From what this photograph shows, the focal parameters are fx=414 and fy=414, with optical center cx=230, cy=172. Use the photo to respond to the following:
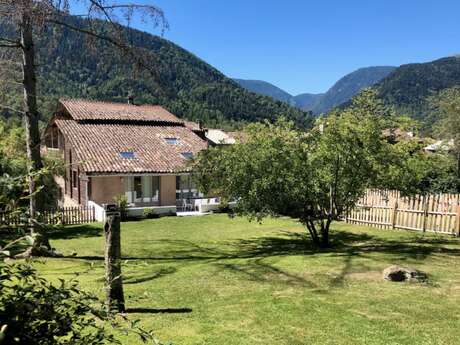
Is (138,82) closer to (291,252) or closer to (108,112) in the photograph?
(291,252)

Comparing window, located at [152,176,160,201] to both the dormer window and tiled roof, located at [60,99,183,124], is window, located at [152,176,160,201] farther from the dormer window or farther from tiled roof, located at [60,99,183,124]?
tiled roof, located at [60,99,183,124]

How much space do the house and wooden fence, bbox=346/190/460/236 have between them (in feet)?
32.0

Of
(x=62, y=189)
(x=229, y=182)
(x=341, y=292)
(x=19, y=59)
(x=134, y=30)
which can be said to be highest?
(x=134, y=30)

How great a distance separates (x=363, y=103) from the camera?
135 feet

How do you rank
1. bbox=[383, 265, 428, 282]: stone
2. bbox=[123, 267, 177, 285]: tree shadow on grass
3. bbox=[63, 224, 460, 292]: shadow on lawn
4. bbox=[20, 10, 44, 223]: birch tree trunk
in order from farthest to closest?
bbox=[20, 10, 44, 223]: birch tree trunk, bbox=[63, 224, 460, 292]: shadow on lawn, bbox=[123, 267, 177, 285]: tree shadow on grass, bbox=[383, 265, 428, 282]: stone

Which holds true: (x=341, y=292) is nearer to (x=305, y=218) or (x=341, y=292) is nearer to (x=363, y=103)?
(x=305, y=218)

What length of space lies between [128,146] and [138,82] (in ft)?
46.6

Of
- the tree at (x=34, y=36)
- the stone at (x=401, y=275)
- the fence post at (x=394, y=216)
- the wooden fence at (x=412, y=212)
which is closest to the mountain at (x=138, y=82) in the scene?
the tree at (x=34, y=36)

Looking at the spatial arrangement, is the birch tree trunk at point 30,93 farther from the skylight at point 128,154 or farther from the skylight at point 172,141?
the skylight at point 172,141

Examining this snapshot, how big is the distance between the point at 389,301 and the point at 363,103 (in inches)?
1421

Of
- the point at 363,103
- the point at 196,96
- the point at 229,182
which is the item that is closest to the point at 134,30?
the point at 229,182

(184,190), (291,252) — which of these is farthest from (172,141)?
(291,252)

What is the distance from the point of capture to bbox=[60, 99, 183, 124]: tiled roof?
29831 millimetres

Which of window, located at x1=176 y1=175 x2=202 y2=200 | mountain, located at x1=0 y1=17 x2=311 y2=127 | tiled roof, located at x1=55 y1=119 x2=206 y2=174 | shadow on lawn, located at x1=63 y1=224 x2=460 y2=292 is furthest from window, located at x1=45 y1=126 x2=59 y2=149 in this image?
shadow on lawn, located at x1=63 y1=224 x2=460 y2=292
